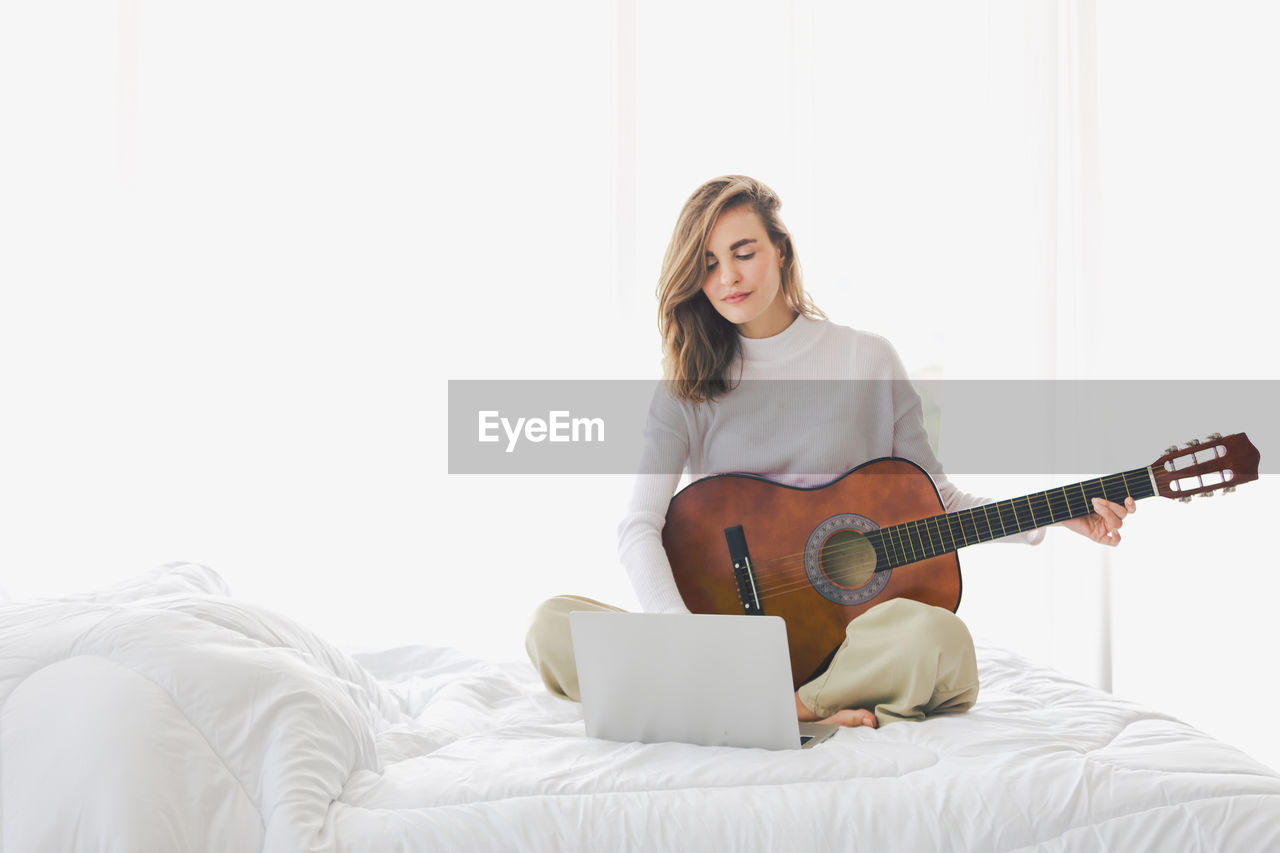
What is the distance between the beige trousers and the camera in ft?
4.01

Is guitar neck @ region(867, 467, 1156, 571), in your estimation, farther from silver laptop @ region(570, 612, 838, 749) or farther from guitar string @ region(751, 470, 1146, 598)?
silver laptop @ region(570, 612, 838, 749)

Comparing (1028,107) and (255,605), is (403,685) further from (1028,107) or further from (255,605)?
(1028,107)

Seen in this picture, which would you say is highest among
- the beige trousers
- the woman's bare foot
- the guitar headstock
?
the guitar headstock

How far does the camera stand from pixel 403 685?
4.95 ft

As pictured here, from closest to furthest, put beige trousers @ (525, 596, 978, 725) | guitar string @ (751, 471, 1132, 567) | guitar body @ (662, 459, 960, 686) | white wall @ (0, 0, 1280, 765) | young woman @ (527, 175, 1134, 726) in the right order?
beige trousers @ (525, 596, 978, 725) < guitar string @ (751, 471, 1132, 567) < guitar body @ (662, 459, 960, 686) < young woman @ (527, 175, 1134, 726) < white wall @ (0, 0, 1280, 765)

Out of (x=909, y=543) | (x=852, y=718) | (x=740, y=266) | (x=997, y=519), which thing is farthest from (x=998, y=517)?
(x=740, y=266)

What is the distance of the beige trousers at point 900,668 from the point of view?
1.22 metres

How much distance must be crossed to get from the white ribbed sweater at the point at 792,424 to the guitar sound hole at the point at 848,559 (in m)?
0.14

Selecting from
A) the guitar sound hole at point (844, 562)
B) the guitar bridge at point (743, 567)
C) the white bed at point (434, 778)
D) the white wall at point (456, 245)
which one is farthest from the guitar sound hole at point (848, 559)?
the white wall at point (456, 245)

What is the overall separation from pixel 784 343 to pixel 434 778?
97 cm

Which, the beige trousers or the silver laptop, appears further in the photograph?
the beige trousers

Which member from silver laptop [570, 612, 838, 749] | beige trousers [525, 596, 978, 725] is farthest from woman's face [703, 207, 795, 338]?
silver laptop [570, 612, 838, 749]

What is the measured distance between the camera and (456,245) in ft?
8.38

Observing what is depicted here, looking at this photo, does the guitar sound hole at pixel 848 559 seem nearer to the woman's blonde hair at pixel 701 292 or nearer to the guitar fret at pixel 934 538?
the guitar fret at pixel 934 538
